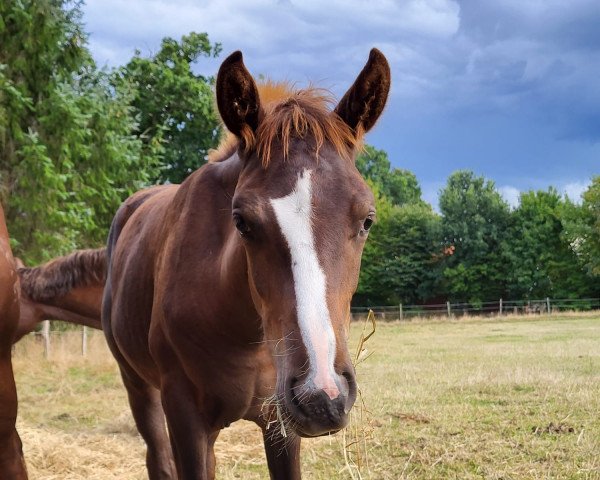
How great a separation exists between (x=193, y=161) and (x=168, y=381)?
19587 mm

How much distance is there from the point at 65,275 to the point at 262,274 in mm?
5881

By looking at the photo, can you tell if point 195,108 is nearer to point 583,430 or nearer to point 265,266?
point 583,430

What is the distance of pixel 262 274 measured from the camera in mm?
1945

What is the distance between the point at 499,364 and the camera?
1009cm

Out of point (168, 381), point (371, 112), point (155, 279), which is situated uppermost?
point (371, 112)

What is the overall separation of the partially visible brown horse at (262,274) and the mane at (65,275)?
12.8ft

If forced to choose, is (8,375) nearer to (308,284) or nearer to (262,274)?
(262,274)

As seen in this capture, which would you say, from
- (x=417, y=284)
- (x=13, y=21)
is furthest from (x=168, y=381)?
(x=417, y=284)

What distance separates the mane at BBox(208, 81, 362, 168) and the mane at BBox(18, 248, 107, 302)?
513cm

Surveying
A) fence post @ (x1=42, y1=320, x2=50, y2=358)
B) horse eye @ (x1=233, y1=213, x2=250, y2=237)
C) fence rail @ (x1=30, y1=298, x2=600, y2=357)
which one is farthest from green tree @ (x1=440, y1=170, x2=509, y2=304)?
horse eye @ (x1=233, y1=213, x2=250, y2=237)

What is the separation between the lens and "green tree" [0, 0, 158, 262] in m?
11.3

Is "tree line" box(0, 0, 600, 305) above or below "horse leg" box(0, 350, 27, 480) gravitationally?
above

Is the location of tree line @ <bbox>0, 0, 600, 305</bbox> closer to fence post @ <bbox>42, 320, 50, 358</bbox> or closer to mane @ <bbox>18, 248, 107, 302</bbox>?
fence post @ <bbox>42, 320, 50, 358</bbox>

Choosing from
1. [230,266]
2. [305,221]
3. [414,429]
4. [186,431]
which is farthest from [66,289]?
[305,221]
